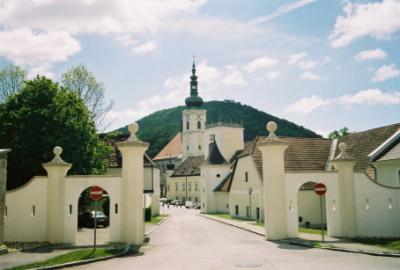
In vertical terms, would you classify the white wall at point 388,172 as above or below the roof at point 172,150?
below

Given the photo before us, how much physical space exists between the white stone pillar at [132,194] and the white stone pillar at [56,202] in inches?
111

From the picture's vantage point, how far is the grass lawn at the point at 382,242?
717 inches

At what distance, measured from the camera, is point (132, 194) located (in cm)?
2002

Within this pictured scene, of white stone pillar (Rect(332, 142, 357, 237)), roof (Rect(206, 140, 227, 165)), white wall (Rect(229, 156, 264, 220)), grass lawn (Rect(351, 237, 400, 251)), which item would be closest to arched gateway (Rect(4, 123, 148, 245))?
white stone pillar (Rect(332, 142, 357, 237))

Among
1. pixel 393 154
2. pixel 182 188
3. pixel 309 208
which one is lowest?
pixel 309 208

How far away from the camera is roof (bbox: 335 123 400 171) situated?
3172cm

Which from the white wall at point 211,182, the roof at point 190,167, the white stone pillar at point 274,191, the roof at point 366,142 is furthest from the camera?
the roof at point 190,167

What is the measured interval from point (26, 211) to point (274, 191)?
1232cm

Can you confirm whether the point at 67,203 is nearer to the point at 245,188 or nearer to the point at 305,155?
the point at 305,155

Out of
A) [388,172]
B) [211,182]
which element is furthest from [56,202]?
[211,182]

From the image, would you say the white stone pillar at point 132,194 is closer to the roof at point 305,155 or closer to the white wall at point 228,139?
the roof at point 305,155

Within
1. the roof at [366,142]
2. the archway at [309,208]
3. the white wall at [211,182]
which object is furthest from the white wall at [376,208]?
the white wall at [211,182]

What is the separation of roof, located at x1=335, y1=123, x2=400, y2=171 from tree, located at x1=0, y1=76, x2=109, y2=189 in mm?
19921

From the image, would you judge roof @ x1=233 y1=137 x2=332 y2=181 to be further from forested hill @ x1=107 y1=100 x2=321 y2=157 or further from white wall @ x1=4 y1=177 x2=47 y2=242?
forested hill @ x1=107 y1=100 x2=321 y2=157
